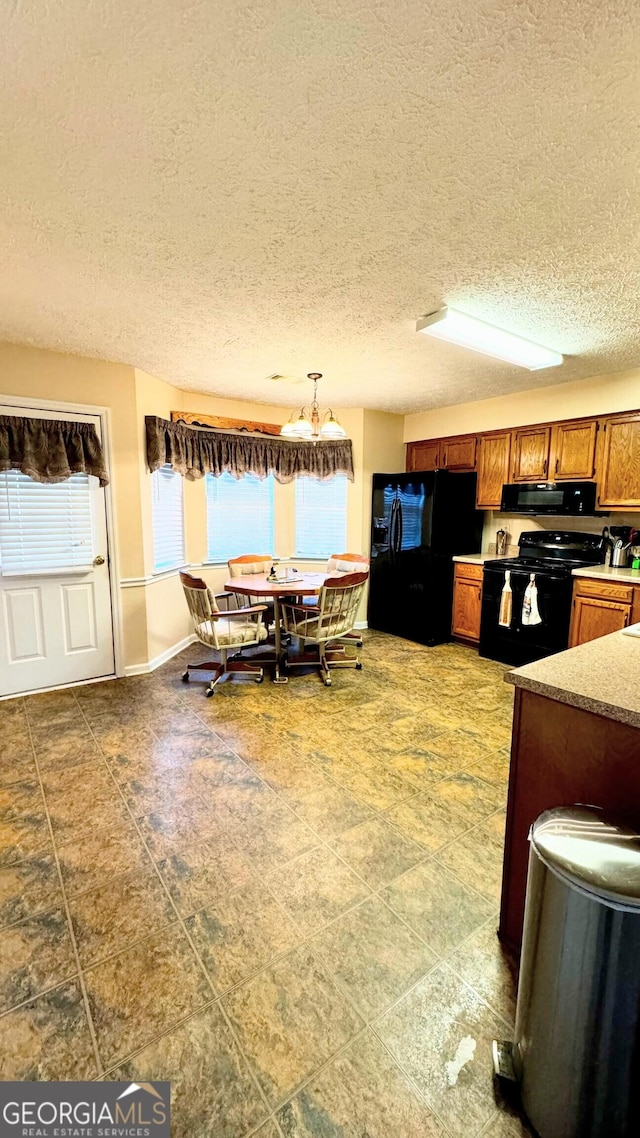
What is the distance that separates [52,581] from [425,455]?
4.04 m

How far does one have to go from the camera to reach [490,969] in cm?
144

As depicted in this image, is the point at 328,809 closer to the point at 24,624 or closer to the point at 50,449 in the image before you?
the point at 24,624

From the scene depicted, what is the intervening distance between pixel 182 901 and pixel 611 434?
14.1 feet

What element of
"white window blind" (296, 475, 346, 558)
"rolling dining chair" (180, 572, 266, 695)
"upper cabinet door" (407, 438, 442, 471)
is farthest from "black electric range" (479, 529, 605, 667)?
"rolling dining chair" (180, 572, 266, 695)

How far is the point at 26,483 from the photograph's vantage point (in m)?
3.31

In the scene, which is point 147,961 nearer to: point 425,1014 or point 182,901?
point 182,901

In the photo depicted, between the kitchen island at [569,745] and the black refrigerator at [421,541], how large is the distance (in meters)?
3.10

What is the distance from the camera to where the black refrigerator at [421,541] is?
4.68 meters

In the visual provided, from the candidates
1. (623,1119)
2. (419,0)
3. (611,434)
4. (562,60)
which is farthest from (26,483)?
(611,434)

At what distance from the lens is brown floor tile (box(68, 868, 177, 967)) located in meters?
1.52

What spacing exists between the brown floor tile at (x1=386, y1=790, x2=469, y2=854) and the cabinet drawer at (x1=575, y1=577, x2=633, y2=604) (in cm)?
221

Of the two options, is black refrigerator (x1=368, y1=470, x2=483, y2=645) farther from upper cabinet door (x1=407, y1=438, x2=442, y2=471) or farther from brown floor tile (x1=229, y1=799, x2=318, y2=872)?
brown floor tile (x1=229, y1=799, x2=318, y2=872)

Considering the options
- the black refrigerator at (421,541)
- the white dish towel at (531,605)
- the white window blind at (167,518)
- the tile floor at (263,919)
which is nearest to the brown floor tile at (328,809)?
the tile floor at (263,919)

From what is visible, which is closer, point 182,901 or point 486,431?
point 182,901
